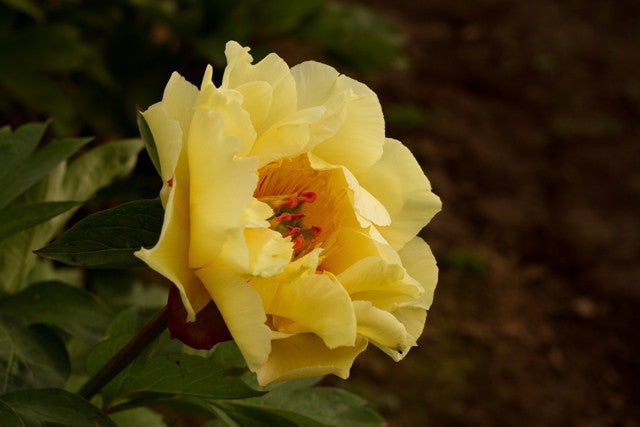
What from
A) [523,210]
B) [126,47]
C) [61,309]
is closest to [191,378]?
[61,309]

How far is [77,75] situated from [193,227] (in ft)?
5.60

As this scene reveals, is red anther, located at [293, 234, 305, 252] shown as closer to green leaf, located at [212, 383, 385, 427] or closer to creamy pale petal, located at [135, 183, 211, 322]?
creamy pale petal, located at [135, 183, 211, 322]

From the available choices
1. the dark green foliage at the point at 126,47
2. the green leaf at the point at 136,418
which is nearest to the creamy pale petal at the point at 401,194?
the green leaf at the point at 136,418

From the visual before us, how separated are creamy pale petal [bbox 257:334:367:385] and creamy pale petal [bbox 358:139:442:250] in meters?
0.12

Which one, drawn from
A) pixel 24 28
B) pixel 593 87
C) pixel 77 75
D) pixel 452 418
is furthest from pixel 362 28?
pixel 593 87

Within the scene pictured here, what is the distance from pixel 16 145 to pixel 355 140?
1.24 ft

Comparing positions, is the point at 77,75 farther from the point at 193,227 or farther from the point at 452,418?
the point at 193,227

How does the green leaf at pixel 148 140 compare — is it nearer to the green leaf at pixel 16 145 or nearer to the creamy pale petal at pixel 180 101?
the creamy pale petal at pixel 180 101

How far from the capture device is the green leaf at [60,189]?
3.37ft

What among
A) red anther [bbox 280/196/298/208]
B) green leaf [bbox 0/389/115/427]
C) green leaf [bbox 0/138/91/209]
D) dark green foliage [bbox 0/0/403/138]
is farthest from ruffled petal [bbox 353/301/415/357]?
dark green foliage [bbox 0/0/403/138]

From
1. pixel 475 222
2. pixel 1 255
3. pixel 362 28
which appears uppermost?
pixel 1 255

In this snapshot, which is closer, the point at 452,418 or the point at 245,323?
the point at 245,323

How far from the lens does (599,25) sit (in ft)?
16.8

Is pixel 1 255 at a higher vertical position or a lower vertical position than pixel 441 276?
higher
